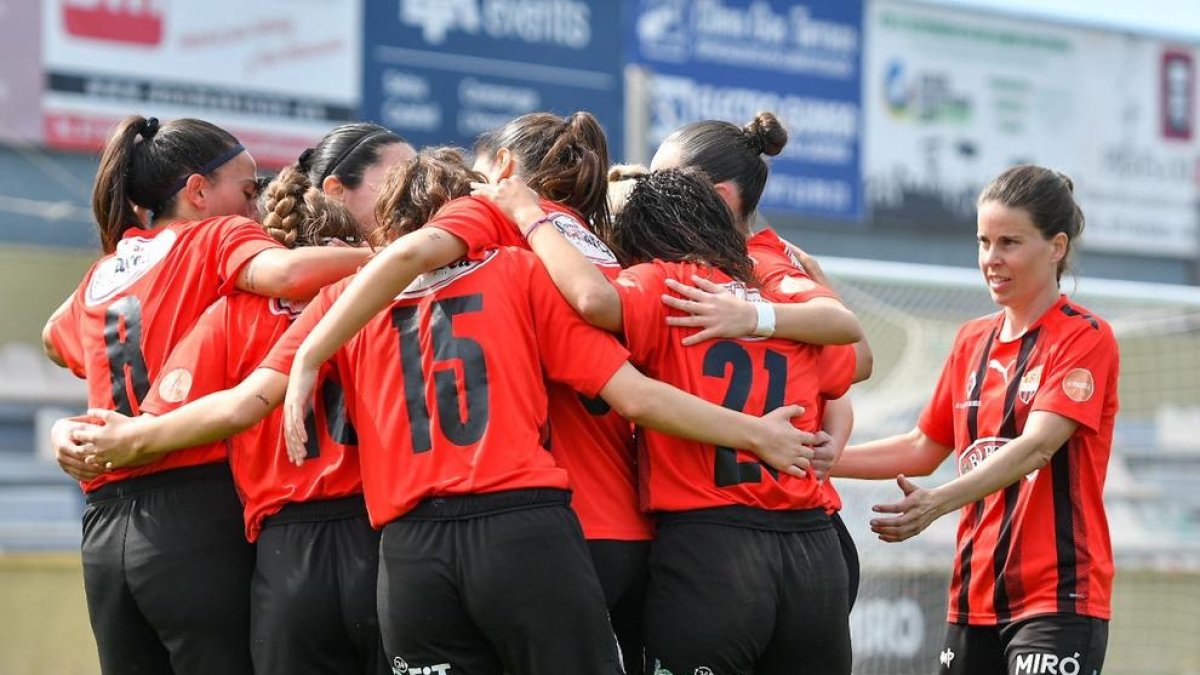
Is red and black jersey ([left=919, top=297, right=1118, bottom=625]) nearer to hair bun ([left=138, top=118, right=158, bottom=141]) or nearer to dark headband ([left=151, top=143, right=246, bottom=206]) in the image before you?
dark headband ([left=151, top=143, right=246, bottom=206])

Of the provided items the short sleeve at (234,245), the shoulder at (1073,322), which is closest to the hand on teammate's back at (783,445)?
the shoulder at (1073,322)

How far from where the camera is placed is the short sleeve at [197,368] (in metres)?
4.07

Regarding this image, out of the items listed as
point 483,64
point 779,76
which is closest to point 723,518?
point 483,64

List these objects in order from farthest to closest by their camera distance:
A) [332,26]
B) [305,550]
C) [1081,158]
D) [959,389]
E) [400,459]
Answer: [1081,158], [332,26], [959,389], [305,550], [400,459]

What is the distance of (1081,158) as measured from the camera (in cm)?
2148

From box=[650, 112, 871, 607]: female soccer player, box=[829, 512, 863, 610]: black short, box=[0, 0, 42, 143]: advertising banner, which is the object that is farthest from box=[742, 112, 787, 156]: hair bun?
box=[0, 0, 42, 143]: advertising banner

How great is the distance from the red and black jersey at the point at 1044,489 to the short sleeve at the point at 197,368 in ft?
7.16

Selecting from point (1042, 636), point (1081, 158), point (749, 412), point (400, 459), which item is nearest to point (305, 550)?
point (400, 459)

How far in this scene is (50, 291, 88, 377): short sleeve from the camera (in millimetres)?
4523

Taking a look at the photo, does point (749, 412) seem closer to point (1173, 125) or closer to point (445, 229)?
point (445, 229)

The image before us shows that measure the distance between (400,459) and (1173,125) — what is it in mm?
20412

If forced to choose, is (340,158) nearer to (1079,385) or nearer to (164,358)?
(164,358)

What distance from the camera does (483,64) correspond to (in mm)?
16109

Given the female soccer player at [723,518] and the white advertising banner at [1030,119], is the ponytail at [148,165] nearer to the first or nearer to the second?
the female soccer player at [723,518]
